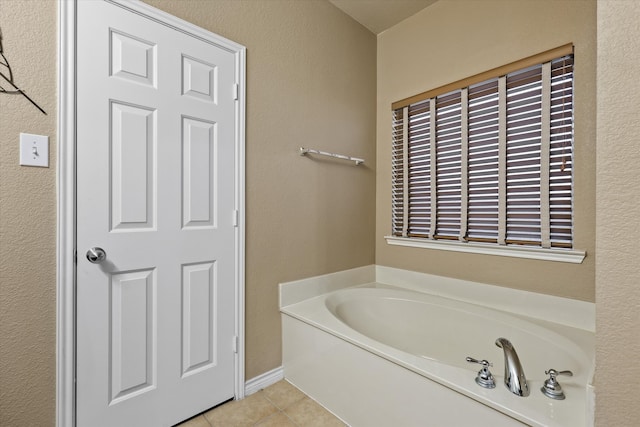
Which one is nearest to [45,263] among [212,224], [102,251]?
[102,251]

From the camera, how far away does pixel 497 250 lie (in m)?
1.86

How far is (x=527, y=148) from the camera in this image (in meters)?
1.74

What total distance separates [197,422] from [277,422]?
41cm

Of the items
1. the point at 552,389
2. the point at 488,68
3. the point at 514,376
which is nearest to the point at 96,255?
the point at 514,376

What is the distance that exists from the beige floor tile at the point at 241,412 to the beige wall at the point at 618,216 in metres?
1.41

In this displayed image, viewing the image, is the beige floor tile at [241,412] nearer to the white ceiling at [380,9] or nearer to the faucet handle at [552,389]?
the faucet handle at [552,389]

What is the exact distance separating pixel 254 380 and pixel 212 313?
52 centimetres

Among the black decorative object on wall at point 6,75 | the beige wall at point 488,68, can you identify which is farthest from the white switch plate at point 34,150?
the beige wall at point 488,68

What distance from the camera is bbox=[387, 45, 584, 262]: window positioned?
1.64 meters

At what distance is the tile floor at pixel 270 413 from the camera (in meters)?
1.49

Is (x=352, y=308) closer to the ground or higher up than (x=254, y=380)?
higher up

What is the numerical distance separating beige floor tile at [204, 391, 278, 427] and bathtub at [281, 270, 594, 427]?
0.25 m

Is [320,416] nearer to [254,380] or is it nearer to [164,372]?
[254,380]

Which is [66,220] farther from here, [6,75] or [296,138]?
[296,138]
